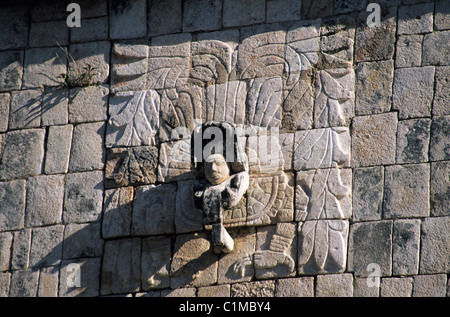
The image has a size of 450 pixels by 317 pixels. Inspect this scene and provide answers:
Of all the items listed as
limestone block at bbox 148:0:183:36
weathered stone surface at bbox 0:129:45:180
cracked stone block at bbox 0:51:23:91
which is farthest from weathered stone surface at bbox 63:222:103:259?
limestone block at bbox 148:0:183:36

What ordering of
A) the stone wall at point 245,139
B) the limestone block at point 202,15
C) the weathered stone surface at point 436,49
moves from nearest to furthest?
the stone wall at point 245,139, the weathered stone surface at point 436,49, the limestone block at point 202,15

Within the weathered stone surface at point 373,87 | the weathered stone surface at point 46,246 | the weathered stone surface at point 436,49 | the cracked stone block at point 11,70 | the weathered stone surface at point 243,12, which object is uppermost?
the weathered stone surface at point 243,12

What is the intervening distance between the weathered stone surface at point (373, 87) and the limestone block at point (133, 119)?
2.28 meters

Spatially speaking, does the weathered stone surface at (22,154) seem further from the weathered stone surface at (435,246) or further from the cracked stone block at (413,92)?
the weathered stone surface at (435,246)

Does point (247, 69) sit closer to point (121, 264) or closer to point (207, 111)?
point (207, 111)

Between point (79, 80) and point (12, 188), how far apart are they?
58.0 inches

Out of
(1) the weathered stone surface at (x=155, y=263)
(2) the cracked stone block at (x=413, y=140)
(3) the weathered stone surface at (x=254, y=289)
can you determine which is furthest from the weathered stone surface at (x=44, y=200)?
(2) the cracked stone block at (x=413, y=140)

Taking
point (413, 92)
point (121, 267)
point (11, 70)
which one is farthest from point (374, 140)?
point (11, 70)

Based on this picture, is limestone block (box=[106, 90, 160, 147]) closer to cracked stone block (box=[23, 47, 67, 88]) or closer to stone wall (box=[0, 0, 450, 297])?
stone wall (box=[0, 0, 450, 297])

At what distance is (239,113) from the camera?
11.2 m

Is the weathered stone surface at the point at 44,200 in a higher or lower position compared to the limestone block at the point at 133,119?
lower

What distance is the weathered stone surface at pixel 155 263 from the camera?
35.2 ft

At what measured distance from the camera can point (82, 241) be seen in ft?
36.5

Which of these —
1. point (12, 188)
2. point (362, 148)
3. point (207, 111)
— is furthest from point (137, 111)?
point (362, 148)
